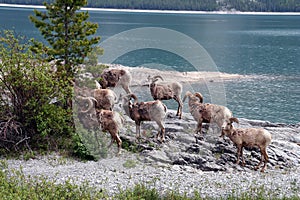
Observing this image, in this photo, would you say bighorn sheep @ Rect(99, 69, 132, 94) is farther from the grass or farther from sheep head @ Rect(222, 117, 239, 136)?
the grass

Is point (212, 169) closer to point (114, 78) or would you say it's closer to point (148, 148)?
point (148, 148)

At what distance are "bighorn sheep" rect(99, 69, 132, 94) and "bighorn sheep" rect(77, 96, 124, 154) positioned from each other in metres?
3.85

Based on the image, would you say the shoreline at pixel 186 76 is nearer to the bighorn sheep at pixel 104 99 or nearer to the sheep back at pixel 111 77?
the sheep back at pixel 111 77

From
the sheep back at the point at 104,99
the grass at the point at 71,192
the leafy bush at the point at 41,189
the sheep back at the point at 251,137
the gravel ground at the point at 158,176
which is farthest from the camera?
the sheep back at the point at 104,99

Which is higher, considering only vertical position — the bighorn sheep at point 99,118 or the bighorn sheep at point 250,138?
the bighorn sheep at point 99,118

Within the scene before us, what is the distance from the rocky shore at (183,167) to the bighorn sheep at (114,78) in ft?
9.96

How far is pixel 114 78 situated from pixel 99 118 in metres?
5.52

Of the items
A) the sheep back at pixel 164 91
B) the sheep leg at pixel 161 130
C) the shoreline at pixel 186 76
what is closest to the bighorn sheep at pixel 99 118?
the sheep leg at pixel 161 130

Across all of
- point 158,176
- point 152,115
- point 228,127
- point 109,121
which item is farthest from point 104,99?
point 228,127

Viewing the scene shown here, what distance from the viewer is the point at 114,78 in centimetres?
2577

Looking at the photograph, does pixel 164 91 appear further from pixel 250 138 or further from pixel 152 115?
pixel 250 138

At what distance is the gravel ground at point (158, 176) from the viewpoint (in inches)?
682

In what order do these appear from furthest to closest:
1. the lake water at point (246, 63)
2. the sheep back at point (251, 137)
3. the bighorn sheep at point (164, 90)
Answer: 1. the lake water at point (246, 63)
2. the bighorn sheep at point (164, 90)
3. the sheep back at point (251, 137)

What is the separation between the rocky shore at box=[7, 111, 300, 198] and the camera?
17484 mm
